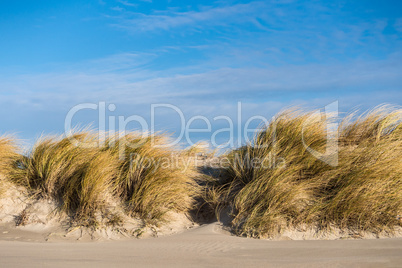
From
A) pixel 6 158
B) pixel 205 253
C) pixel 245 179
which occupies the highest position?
pixel 6 158

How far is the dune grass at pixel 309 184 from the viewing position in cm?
539

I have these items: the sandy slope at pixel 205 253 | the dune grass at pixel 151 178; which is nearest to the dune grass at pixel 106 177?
the dune grass at pixel 151 178

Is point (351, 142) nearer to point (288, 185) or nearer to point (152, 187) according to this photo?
point (288, 185)

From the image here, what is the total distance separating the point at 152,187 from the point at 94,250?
Answer: 156cm

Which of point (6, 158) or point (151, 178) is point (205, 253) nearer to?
point (151, 178)

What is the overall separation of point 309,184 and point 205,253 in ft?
7.13

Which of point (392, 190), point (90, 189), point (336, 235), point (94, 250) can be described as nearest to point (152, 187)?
point (90, 189)

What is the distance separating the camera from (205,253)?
14.2 ft

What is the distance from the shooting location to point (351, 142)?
275 inches

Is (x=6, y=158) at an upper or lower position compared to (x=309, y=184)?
upper

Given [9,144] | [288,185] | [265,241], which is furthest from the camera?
[9,144]

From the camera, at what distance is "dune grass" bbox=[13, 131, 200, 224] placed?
18.7ft

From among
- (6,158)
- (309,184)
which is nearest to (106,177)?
(6,158)

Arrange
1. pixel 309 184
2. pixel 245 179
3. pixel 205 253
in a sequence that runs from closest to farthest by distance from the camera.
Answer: pixel 205 253 → pixel 309 184 → pixel 245 179
